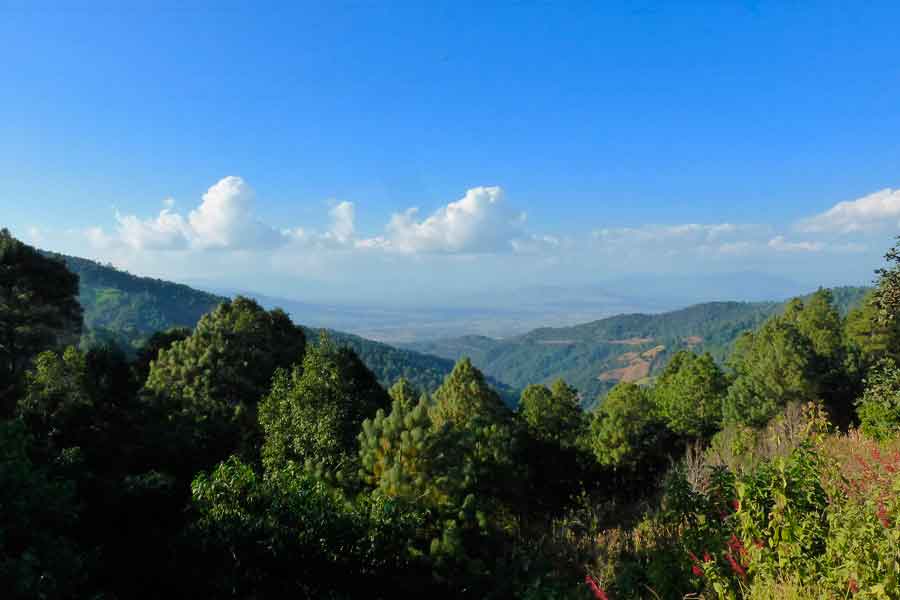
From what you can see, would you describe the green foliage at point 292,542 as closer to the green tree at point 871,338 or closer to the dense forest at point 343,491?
the dense forest at point 343,491

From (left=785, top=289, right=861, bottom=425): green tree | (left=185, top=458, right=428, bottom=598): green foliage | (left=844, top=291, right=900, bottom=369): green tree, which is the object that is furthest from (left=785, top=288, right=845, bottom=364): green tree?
(left=185, top=458, right=428, bottom=598): green foliage

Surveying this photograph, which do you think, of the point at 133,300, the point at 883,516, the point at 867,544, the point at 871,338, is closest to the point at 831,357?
the point at 871,338

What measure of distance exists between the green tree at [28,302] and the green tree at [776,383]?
2951 cm

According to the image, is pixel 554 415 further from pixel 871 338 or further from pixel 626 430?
pixel 871 338

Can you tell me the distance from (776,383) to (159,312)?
527 feet

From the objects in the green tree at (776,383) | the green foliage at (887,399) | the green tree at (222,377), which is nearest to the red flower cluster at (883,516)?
the green foliage at (887,399)

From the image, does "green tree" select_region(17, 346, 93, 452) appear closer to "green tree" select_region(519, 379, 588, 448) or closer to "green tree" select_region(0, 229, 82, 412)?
"green tree" select_region(0, 229, 82, 412)

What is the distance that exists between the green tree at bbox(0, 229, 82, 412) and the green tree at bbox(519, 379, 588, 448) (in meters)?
21.3

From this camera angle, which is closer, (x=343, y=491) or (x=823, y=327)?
(x=343, y=491)

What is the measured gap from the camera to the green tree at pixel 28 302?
1873 cm

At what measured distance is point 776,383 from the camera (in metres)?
25.6

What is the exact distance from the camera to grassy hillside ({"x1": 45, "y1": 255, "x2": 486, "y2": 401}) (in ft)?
424

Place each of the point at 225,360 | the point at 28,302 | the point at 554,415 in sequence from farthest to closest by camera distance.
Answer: the point at 554,415, the point at 225,360, the point at 28,302

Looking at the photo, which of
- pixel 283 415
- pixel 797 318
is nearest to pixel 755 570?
pixel 283 415
